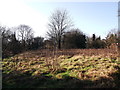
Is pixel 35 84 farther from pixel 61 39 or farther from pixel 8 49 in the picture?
pixel 61 39

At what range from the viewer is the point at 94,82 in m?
4.65

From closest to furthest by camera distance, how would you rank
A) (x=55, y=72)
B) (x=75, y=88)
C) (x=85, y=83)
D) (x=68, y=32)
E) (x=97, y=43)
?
(x=75, y=88), (x=85, y=83), (x=55, y=72), (x=97, y=43), (x=68, y=32)

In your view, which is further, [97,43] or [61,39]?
[61,39]

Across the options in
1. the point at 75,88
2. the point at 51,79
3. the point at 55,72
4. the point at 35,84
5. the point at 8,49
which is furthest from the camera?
the point at 8,49

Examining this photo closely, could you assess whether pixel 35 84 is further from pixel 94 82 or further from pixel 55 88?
pixel 94 82

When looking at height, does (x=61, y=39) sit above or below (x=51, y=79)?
above

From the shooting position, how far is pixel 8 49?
14.4 meters

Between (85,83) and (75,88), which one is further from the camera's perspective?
(85,83)

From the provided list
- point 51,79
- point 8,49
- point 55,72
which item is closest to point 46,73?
point 55,72

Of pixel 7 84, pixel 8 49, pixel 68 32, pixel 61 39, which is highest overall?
pixel 68 32

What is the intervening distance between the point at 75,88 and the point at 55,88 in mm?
847

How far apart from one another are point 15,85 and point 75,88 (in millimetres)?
2856

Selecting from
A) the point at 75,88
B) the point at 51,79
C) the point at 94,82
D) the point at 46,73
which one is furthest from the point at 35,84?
the point at 94,82

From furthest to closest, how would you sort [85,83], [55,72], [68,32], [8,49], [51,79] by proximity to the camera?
[68,32] < [8,49] < [55,72] < [51,79] < [85,83]
